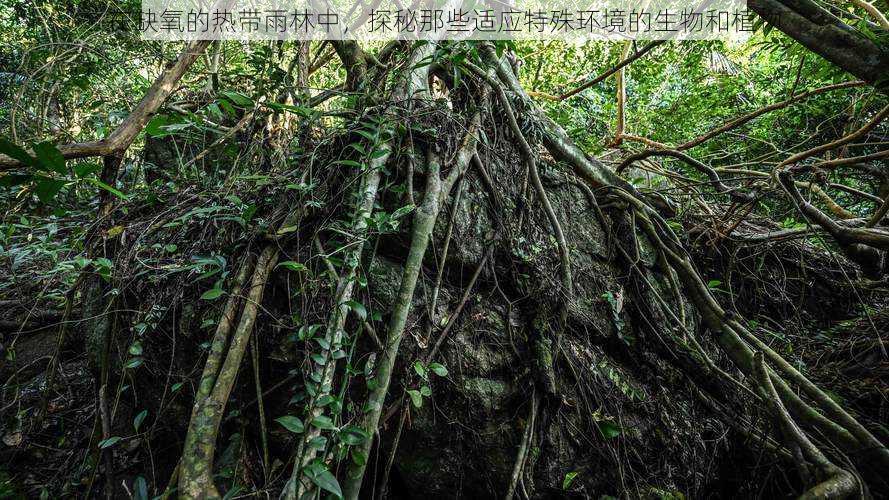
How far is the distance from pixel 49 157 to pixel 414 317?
1.16 metres

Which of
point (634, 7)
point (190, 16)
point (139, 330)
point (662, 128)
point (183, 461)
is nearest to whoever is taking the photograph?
point (183, 461)

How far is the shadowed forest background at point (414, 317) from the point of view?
145 centimetres

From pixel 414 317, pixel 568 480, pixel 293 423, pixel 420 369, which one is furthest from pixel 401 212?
pixel 568 480

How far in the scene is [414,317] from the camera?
1629 millimetres

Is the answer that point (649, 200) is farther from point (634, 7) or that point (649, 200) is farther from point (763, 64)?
point (763, 64)

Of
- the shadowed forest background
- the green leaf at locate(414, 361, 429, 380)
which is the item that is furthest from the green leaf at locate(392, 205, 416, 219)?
the green leaf at locate(414, 361, 429, 380)

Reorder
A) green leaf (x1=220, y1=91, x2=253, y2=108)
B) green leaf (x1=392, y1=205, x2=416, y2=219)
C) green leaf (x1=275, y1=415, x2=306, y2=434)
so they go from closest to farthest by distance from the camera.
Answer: green leaf (x1=275, y1=415, x2=306, y2=434)
green leaf (x1=220, y1=91, x2=253, y2=108)
green leaf (x1=392, y1=205, x2=416, y2=219)

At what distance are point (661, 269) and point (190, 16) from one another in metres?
3.41

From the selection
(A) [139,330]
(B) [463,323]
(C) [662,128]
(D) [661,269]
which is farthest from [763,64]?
(A) [139,330]

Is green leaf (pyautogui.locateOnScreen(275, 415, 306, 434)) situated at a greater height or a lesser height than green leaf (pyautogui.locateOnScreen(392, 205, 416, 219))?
lesser

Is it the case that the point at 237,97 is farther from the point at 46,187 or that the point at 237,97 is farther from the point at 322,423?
the point at 322,423

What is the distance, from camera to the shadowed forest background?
4.75 ft

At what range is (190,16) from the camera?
2656 millimetres

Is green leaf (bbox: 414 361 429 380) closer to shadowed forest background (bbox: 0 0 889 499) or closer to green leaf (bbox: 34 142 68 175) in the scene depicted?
shadowed forest background (bbox: 0 0 889 499)
